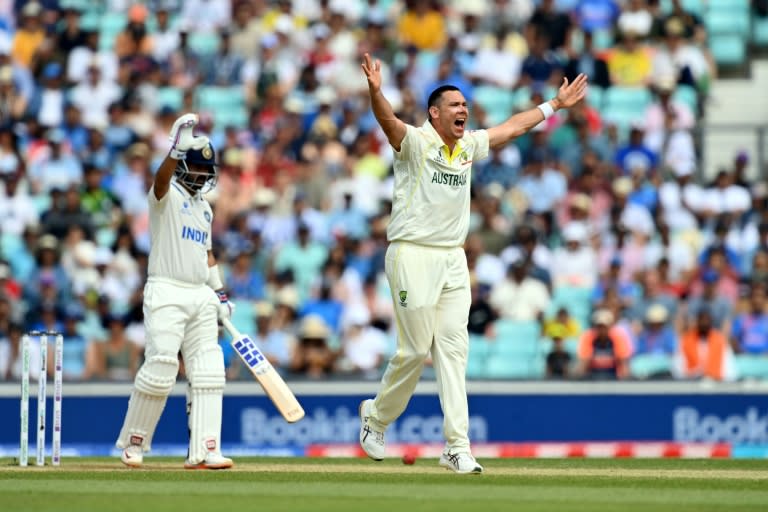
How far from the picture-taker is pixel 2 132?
19109 millimetres

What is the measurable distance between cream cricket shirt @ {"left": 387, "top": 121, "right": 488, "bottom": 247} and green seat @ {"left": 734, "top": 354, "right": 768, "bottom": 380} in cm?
622

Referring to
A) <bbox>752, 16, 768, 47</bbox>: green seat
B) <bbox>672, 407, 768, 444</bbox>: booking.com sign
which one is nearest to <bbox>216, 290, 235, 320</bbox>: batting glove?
<bbox>672, 407, 768, 444</bbox>: booking.com sign

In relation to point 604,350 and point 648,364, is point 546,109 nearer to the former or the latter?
point 604,350

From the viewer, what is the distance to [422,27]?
20.0m

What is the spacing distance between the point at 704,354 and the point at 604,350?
99 centimetres

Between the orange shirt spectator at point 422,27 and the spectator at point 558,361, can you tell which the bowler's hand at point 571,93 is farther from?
the orange shirt spectator at point 422,27

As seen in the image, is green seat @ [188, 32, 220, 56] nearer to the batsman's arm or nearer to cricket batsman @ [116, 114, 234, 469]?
cricket batsman @ [116, 114, 234, 469]

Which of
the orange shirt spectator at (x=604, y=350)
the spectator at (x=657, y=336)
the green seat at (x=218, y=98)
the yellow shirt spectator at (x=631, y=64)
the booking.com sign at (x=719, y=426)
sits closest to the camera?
the booking.com sign at (x=719, y=426)

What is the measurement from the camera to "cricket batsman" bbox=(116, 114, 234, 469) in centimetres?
1034

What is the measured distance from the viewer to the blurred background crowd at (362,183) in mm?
15992

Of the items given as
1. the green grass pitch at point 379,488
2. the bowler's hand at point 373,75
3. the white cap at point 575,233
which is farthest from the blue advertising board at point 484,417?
the bowler's hand at point 373,75

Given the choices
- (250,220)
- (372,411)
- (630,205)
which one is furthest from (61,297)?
(372,411)

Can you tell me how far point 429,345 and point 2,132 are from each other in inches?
403

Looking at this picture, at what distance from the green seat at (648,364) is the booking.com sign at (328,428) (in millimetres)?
1671
